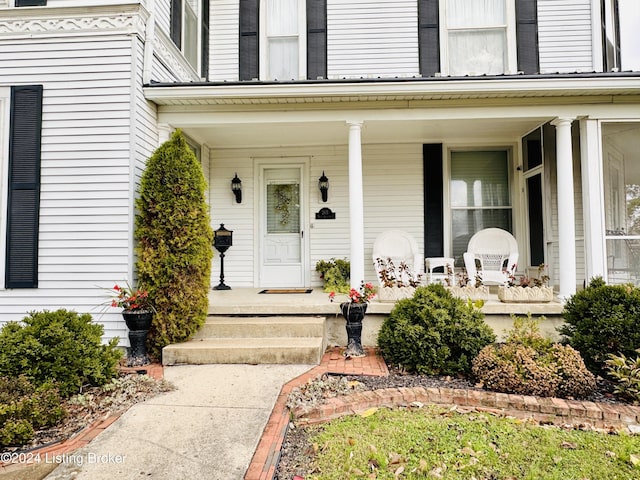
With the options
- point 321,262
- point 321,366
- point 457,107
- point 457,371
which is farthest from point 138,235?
point 457,107

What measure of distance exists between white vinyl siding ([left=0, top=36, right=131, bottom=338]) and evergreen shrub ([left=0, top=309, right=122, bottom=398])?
109cm

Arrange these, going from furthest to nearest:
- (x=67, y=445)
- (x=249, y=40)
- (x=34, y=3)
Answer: (x=249, y=40)
(x=34, y=3)
(x=67, y=445)

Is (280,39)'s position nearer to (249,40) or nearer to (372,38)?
(249,40)

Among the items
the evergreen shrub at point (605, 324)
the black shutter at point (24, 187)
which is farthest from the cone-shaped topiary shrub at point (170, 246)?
the evergreen shrub at point (605, 324)

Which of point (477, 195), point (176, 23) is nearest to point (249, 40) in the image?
point (176, 23)

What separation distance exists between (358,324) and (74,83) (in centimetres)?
425

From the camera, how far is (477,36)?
6340mm

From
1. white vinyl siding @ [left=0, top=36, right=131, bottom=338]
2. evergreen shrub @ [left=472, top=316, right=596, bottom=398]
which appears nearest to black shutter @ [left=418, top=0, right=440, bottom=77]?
white vinyl siding @ [left=0, top=36, right=131, bottom=338]

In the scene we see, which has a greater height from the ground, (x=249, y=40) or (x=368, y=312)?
(x=249, y=40)

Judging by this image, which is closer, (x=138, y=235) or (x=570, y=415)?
(x=570, y=415)

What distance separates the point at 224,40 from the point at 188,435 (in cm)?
639

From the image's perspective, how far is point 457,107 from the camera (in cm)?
484

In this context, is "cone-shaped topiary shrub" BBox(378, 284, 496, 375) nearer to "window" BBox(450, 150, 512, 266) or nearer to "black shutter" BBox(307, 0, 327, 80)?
"window" BBox(450, 150, 512, 266)

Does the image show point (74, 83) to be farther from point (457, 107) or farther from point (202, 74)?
point (457, 107)
